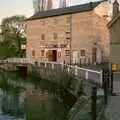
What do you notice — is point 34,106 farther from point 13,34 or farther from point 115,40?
point 13,34

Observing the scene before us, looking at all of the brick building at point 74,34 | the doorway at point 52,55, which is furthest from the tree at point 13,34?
the doorway at point 52,55

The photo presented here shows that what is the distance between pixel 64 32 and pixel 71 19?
263 cm

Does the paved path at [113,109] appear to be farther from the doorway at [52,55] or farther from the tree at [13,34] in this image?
the tree at [13,34]

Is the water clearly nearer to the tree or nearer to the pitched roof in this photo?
the pitched roof

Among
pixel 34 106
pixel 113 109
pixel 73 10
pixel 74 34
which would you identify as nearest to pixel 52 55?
pixel 74 34

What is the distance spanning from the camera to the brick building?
56.6 metres

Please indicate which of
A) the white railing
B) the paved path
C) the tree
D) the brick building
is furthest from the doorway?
the paved path

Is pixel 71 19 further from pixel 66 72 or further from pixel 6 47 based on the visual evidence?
pixel 6 47

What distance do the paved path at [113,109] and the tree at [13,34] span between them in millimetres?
64999

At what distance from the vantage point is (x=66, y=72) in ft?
127

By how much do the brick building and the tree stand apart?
1618cm

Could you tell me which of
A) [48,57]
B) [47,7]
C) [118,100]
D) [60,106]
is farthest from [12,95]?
[47,7]

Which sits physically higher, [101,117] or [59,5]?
[59,5]

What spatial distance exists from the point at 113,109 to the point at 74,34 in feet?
137
